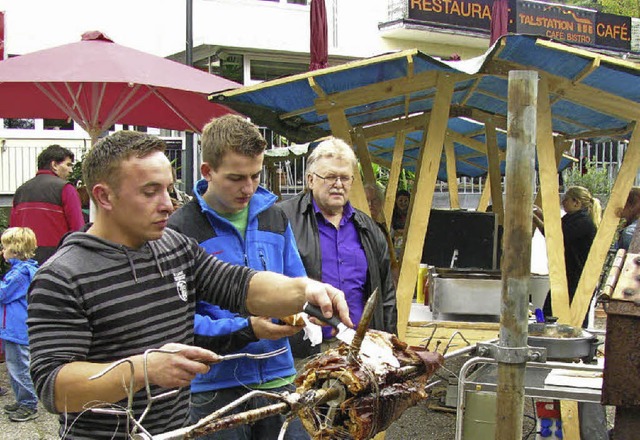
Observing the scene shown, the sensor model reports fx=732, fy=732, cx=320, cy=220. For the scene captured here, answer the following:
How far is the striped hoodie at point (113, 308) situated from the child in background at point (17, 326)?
4289 mm

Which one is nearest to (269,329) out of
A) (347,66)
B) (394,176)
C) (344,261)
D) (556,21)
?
(344,261)

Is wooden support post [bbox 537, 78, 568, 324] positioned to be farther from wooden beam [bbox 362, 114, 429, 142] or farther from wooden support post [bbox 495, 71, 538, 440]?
wooden support post [bbox 495, 71, 538, 440]

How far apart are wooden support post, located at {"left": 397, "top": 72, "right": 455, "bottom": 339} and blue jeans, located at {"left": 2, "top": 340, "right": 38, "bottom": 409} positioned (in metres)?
3.23

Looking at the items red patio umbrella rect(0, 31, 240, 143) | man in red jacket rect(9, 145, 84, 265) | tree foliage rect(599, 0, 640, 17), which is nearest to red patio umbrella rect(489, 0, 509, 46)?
red patio umbrella rect(0, 31, 240, 143)

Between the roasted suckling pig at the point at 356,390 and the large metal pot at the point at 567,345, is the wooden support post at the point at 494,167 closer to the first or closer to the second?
the large metal pot at the point at 567,345

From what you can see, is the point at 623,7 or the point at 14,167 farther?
the point at 623,7

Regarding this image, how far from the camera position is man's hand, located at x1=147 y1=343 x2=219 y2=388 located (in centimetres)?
182

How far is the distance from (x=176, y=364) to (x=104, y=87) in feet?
21.9

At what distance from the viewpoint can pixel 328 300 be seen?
221cm

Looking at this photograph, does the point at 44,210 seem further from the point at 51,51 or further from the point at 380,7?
the point at 380,7

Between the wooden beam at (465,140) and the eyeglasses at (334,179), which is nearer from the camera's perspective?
the eyeglasses at (334,179)

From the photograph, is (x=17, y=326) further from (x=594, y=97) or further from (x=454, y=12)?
(x=454, y=12)

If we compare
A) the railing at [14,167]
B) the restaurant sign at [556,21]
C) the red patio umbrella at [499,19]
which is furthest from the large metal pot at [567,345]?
the restaurant sign at [556,21]

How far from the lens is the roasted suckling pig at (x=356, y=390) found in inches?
82.5
